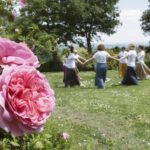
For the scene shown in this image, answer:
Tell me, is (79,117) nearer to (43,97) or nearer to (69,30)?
(43,97)

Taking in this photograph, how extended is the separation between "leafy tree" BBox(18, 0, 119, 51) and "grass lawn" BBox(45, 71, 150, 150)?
53.1m

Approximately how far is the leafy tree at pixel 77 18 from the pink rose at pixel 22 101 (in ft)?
221

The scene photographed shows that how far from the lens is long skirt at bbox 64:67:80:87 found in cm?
2266

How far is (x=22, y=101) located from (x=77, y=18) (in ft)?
232

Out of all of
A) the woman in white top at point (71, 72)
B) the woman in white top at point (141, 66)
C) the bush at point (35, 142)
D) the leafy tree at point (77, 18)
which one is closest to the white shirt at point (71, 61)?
the woman in white top at point (71, 72)

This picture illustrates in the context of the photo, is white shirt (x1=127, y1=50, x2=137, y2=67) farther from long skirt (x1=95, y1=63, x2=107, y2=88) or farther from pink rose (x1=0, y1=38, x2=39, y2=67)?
pink rose (x1=0, y1=38, x2=39, y2=67)

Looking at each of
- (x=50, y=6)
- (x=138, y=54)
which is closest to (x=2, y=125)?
(x=138, y=54)

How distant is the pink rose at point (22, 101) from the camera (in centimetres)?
211

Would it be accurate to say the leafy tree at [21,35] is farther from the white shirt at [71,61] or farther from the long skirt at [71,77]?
the long skirt at [71,77]

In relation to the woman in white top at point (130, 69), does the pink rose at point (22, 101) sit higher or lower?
higher

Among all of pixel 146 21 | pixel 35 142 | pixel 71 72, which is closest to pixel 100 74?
pixel 71 72

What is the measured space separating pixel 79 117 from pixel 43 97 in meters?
10.2

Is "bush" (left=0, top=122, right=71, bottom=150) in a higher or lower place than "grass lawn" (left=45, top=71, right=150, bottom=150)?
higher

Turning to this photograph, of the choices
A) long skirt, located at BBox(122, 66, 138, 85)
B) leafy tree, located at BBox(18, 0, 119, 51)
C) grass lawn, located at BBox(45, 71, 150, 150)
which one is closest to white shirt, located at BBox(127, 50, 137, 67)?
long skirt, located at BBox(122, 66, 138, 85)
